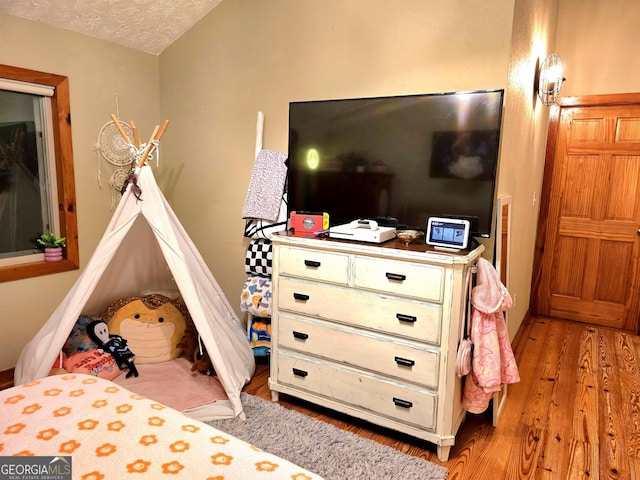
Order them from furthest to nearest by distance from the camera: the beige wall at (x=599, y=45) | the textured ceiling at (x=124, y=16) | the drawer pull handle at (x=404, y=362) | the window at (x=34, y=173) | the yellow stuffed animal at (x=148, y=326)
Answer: the beige wall at (x=599, y=45), the yellow stuffed animal at (x=148, y=326), the window at (x=34, y=173), the textured ceiling at (x=124, y=16), the drawer pull handle at (x=404, y=362)

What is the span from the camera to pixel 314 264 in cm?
231

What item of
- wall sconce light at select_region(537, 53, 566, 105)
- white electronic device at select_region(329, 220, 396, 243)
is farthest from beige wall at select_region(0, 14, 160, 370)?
wall sconce light at select_region(537, 53, 566, 105)

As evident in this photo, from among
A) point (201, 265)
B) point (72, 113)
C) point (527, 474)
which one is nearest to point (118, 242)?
point (201, 265)

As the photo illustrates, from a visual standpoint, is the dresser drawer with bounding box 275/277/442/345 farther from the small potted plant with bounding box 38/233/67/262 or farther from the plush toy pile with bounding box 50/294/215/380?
the small potted plant with bounding box 38/233/67/262

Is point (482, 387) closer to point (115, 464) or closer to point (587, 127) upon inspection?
point (115, 464)

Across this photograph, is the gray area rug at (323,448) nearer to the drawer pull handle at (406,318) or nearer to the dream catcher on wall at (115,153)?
the drawer pull handle at (406,318)

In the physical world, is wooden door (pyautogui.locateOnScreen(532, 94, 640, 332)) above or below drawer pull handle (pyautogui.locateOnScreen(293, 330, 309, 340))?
above

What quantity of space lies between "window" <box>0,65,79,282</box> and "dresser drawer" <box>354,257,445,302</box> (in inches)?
86.6

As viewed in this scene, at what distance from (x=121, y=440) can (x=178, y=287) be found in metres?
1.49

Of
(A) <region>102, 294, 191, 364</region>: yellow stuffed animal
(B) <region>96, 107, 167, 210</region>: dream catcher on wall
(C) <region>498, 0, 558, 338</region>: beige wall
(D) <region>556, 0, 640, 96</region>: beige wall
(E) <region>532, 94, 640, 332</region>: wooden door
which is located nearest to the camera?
(C) <region>498, 0, 558, 338</region>: beige wall

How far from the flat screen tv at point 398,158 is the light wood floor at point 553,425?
43.7 inches

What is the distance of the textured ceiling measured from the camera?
8.70 feet

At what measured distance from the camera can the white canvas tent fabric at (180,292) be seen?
2445 millimetres

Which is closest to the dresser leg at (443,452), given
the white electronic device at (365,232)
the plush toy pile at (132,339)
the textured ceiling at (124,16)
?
the white electronic device at (365,232)
